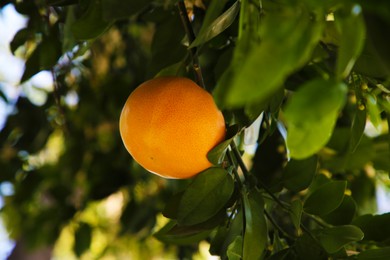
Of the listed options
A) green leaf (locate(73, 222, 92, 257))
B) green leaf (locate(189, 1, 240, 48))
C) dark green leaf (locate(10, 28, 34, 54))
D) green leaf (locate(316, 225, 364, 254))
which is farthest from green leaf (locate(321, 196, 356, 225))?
green leaf (locate(73, 222, 92, 257))

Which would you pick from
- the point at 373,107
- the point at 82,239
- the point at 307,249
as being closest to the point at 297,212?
the point at 307,249

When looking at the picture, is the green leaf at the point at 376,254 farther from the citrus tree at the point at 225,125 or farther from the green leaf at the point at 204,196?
the green leaf at the point at 204,196

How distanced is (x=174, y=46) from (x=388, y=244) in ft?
1.44

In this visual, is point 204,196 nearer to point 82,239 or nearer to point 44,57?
point 44,57

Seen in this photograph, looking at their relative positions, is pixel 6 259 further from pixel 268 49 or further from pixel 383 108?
pixel 268 49

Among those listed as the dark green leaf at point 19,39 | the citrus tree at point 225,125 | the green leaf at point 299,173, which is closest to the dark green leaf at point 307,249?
the citrus tree at point 225,125

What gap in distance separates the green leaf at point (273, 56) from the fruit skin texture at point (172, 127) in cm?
26

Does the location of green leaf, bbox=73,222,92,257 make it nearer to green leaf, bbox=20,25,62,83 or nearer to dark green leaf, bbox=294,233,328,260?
green leaf, bbox=20,25,62,83

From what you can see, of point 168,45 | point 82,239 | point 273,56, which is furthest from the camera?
point 82,239

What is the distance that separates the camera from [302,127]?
1.21 ft

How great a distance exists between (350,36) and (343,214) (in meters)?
0.47

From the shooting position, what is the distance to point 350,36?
37 centimetres

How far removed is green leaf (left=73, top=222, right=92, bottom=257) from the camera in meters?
1.46

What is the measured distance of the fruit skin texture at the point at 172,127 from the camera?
0.60m
